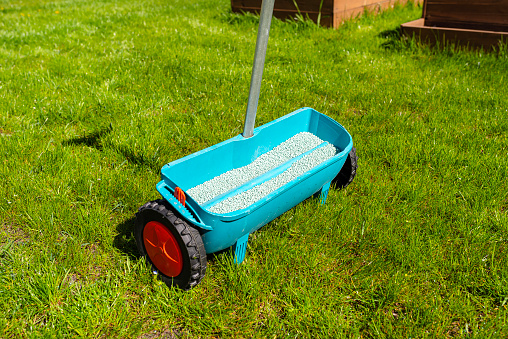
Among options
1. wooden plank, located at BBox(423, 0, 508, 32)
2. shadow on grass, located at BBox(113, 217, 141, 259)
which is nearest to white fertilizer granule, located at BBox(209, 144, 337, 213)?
shadow on grass, located at BBox(113, 217, 141, 259)

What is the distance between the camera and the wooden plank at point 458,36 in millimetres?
4719

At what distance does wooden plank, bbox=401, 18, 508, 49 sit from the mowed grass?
16cm

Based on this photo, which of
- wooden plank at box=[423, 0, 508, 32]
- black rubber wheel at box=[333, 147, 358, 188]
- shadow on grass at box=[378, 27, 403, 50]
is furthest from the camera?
shadow on grass at box=[378, 27, 403, 50]

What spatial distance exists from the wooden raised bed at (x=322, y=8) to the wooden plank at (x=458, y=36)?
1.12 meters

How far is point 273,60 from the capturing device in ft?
16.0

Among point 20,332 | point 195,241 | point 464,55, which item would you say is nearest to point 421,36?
point 464,55

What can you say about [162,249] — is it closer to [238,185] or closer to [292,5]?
[238,185]

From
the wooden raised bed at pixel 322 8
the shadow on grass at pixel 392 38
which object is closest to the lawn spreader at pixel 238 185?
the shadow on grass at pixel 392 38

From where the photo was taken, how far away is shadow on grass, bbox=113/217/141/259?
2.20 m

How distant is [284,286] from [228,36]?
4.55 meters

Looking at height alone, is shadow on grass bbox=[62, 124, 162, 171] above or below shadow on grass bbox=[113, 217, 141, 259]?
above

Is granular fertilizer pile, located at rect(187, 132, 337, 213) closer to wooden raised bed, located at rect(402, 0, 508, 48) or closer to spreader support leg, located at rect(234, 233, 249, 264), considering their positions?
spreader support leg, located at rect(234, 233, 249, 264)

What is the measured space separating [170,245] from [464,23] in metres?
5.27

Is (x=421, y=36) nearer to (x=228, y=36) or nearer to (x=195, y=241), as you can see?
(x=228, y=36)
